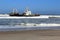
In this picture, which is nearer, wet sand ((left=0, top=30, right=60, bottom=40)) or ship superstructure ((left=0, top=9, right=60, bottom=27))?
wet sand ((left=0, top=30, right=60, bottom=40))

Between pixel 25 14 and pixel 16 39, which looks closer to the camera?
pixel 16 39

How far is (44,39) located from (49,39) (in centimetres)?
24

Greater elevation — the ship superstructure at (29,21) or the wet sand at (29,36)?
the wet sand at (29,36)

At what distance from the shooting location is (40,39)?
11344mm

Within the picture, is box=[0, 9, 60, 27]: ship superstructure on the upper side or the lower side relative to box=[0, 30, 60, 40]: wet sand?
lower

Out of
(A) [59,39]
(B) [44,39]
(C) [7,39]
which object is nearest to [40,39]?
(B) [44,39]

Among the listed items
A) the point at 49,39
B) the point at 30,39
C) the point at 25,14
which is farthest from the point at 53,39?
the point at 25,14

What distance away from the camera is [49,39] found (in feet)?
36.8

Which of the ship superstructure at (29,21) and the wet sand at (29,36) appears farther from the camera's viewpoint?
the ship superstructure at (29,21)

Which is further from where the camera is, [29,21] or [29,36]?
[29,21]

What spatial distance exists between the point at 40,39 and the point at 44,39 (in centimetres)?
20

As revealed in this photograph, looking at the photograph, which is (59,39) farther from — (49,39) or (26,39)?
(26,39)

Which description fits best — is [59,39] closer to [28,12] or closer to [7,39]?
[7,39]

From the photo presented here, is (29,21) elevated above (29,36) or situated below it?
below
